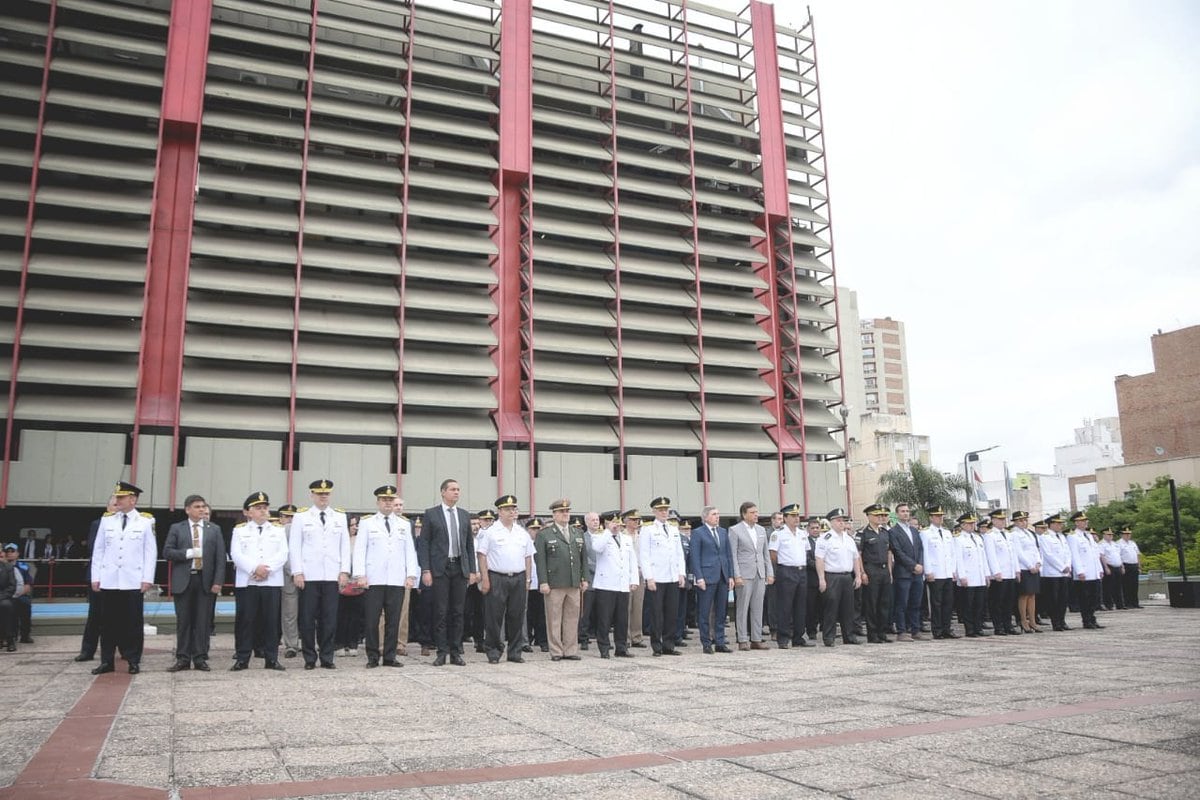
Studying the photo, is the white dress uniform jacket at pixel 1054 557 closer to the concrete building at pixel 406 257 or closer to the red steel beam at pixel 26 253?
the concrete building at pixel 406 257

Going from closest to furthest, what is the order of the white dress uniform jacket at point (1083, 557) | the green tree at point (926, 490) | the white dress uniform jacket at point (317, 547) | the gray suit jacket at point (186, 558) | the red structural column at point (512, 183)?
1. the gray suit jacket at point (186, 558)
2. the white dress uniform jacket at point (317, 547)
3. the white dress uniform jacket at point (1083, 557)
4. the red structural column at point (512, 183)
5. the green tree at point (926, 490)

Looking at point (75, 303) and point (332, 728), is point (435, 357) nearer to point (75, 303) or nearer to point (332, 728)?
point (75, 303)

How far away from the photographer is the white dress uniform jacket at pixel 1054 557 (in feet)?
46.7

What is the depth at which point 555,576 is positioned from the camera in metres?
10.9

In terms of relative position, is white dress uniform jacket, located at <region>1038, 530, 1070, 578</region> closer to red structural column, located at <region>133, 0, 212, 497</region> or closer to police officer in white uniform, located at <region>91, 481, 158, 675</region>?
police officer in white uniform, located at <region>91, 481, 158, 675</region>

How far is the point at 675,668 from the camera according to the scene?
9.12 metres

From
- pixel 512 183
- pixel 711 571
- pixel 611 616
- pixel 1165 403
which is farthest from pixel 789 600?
pixel 1165 403

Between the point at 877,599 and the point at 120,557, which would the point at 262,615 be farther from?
the point at 877,599

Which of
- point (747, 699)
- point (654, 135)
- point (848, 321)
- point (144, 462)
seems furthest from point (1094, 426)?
point (747, 699)

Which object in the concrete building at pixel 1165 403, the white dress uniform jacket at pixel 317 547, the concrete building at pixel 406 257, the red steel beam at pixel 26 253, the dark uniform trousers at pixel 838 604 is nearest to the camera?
the white dress uniform jacket at pixel 317 547

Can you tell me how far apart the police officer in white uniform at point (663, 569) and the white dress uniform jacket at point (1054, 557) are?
683 cm

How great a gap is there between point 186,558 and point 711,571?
651 cm

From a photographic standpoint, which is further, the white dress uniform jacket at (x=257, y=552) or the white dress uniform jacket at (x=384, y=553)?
the white dress uniform jacket at (x=384, y=553)

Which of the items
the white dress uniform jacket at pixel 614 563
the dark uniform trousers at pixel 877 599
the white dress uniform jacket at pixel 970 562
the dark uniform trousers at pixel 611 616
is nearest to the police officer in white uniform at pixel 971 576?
the white dress uniform jacket at pixel 970 562
